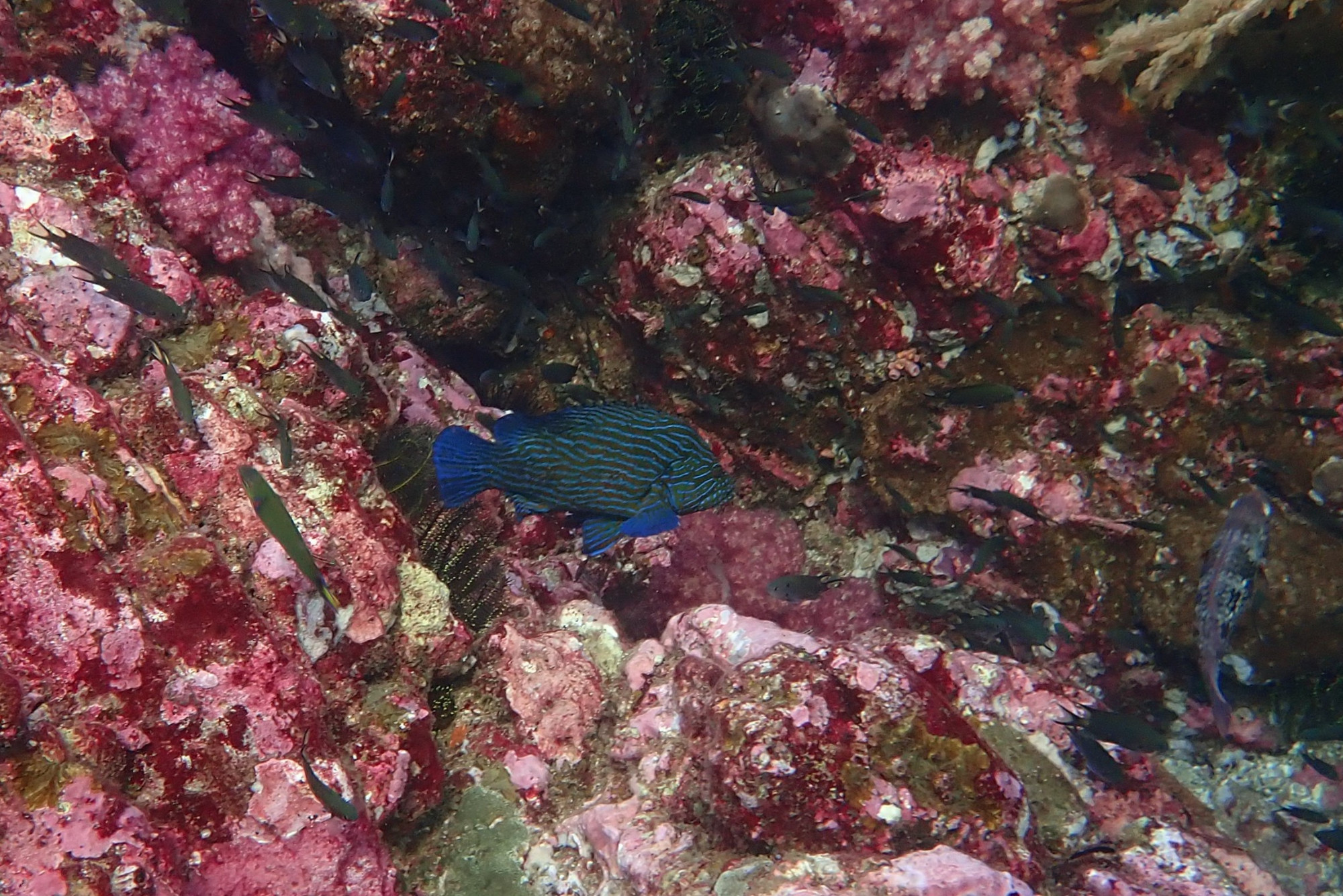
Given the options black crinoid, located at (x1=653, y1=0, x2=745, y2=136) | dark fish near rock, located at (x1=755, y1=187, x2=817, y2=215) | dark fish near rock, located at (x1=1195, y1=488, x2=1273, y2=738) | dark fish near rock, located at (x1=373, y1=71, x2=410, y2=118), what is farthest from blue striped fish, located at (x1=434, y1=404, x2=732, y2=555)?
dark fish near rock, located at (x1=1195, y1=488, x2=1273, y2=738)

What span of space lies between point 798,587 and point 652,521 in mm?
1787

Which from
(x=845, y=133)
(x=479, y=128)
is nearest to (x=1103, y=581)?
(x=845, y=133)

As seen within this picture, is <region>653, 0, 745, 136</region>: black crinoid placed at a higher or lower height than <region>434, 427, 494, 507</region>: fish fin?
higher

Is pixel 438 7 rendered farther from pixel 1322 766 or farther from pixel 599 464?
pixel 1322 766

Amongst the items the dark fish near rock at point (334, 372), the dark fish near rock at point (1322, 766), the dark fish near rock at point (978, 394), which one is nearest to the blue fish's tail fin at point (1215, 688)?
the dark fish near rock at point (1322, 766)

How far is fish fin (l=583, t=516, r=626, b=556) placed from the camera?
145 inches

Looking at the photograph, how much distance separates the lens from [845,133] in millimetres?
4820

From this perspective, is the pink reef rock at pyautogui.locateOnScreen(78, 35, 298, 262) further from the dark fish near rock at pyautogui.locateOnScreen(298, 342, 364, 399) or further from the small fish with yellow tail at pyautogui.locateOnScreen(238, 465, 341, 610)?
the small fish with yellow tail at pyautogui.locateOnScreen(238, 465, 341, 610)

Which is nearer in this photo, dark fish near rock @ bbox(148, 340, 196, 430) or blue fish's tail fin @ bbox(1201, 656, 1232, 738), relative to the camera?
dark fish near rock @ bbox(148, 340, 196, 430)

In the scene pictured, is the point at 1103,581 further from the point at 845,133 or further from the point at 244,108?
the point at 244,108

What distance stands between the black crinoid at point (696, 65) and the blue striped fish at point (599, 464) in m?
2.77

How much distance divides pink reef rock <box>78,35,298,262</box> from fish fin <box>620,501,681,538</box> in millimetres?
3157

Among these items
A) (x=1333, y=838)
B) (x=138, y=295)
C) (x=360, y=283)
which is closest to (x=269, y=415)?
(x=138, y=295)

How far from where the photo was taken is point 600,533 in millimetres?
3734
